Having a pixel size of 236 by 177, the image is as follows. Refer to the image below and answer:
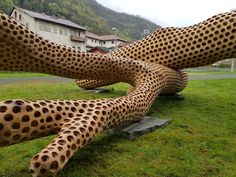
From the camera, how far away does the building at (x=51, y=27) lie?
135 ft

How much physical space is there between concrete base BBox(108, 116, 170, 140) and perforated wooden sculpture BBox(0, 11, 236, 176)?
197 millimetres

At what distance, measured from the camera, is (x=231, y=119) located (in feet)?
24.6

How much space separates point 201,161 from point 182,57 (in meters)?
4.09

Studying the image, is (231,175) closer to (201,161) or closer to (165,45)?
(201,161)

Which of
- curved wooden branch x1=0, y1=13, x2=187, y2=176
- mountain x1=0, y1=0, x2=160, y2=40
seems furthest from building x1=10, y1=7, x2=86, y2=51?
curved wooden branch x1=0, y1=13, x2=187, y2=176

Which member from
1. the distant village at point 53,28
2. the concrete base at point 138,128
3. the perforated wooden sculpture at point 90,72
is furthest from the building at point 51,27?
the concrete base at point 138,128

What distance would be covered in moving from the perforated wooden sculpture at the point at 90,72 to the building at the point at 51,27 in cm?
3115

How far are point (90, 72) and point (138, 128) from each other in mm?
1731

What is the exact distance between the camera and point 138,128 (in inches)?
240

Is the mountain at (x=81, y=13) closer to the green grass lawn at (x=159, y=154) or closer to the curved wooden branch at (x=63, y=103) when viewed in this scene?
the curved wooden branch at (x=63, y=103)

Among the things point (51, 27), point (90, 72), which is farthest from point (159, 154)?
point (51, 27)

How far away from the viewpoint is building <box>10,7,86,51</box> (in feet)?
135

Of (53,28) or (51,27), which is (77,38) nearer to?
(53,28)

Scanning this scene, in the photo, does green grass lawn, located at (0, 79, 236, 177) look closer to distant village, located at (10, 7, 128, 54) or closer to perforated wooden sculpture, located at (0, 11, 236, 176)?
perforated wooden sculpture, located at (0, 11, 236, 176)
